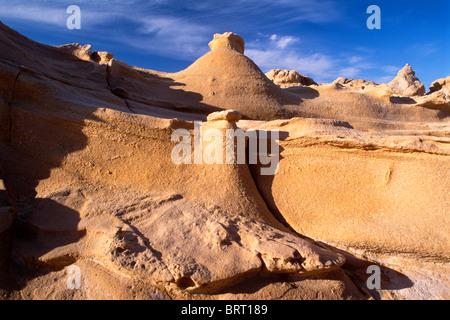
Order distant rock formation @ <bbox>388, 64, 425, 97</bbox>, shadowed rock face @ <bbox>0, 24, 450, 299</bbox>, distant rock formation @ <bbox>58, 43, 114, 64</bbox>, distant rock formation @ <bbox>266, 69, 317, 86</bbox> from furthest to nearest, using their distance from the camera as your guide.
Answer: distant rock formation @ <bbox>266, 69, 317, 86</bbox> < distant rock formation @ <bbox>388, 64, 425, 97</bbox> < distant rock formation @ <bbox>58, 43, 114, 64</bbox> < shadowed rock face @ <bbox>0, 24, 450, 299</bbox>

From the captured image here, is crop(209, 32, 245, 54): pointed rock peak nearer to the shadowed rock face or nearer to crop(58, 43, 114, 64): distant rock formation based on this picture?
crop(58, 43, 114, 64): distant rock formation

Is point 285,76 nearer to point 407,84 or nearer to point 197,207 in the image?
point 407,84

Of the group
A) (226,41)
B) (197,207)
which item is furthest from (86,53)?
(197,207)

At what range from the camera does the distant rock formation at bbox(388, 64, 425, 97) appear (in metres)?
8.90

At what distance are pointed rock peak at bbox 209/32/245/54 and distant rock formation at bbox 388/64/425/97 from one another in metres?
5.36

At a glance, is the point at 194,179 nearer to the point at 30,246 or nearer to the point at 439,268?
the point at 30,246

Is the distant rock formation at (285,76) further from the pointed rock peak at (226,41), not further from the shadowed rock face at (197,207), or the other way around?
the shadowed rock face at (197,207)

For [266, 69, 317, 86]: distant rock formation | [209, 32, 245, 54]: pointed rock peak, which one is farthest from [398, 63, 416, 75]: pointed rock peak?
[209, 32, 245, 54]: pointed rock peak

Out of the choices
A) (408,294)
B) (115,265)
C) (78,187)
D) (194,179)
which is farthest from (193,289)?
(408,294)

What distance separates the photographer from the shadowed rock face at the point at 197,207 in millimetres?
2145

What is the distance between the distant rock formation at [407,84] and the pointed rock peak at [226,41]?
5363 millimetres

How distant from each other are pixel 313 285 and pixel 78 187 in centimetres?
228

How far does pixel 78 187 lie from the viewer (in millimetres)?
2803

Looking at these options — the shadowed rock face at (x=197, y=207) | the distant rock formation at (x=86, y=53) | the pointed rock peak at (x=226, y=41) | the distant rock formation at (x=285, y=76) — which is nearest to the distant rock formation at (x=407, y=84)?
the distant rock formation at (x=285, y=76)
